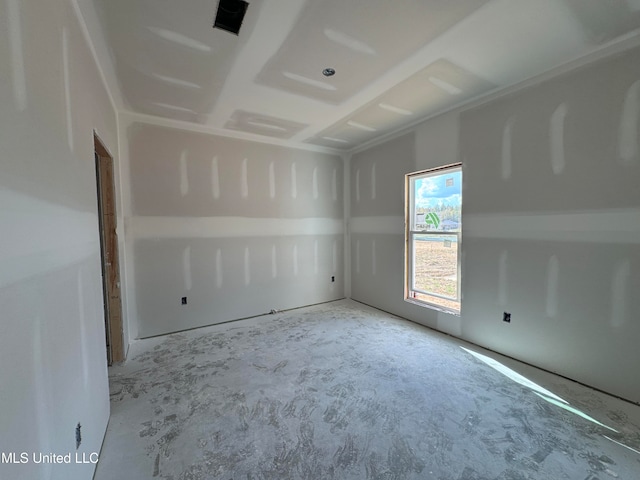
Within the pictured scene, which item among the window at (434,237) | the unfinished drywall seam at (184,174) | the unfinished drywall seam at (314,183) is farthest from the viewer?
the unfinished drywall seam at (314,183)

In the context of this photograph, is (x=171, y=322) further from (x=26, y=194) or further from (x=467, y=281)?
(x=467, y=281)

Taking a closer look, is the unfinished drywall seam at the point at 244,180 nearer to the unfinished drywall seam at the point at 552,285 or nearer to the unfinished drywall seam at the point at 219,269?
the unfinished drywall seam at the point at 219,269

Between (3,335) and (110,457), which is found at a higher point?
(3,335)

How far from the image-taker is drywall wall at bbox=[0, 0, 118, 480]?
81cm

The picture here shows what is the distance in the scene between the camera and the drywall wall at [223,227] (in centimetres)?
337

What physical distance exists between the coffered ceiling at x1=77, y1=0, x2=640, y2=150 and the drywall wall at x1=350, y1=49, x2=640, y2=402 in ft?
1.07

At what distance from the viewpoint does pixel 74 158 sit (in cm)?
144

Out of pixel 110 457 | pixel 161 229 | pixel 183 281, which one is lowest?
pixel 110 457

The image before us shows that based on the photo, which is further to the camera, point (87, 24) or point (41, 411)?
point (87, 24)

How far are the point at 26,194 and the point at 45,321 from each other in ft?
1.58

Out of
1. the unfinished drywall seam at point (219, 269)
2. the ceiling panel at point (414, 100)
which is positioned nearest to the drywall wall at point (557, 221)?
the ceiling panel at point (414, 100)

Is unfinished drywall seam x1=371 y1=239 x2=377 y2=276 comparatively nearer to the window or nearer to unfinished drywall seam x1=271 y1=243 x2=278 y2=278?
the window

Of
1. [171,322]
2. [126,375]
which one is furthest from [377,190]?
[126,375]

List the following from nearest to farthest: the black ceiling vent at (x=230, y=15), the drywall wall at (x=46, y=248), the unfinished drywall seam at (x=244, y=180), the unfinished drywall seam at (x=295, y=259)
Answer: the drywall wall at (x=46, y=248) < the black ceiling vent at (x=230, y=15) < the unfinished drywall seam at (x=244, y=180) < the unfinished drywall seam at (x=295, y=259)
